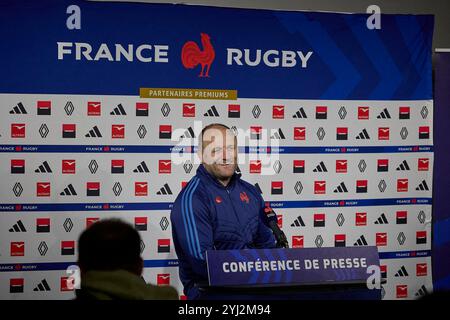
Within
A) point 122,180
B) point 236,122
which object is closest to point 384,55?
point 236,122

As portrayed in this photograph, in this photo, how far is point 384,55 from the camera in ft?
14.3

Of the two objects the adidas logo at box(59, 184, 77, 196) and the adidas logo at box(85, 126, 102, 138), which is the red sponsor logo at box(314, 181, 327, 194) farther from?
the adidas logo at box(59, 184, 77, 196)

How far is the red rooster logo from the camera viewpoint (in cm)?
409

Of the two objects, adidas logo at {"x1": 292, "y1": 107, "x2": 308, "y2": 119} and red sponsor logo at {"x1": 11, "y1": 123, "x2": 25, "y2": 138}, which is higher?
adidas logo at {"x1": 292, "y1": 107, "x2": 308, "y2": 119}

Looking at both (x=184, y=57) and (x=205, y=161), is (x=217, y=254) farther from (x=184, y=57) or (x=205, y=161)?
(x=184, y=57)

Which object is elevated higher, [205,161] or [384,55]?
[384,55]

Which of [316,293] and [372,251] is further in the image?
[372,251]

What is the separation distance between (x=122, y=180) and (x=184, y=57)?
97cm

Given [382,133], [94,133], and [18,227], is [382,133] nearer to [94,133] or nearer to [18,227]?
[94,133]

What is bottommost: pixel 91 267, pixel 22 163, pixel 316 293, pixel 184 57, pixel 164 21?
pixel 316 293

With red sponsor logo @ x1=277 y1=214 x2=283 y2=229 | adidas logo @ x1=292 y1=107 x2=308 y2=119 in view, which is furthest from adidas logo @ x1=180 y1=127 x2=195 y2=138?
red sponsor logo @ x1=277 y1=214 x2=283 y2=229

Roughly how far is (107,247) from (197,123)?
2.43m

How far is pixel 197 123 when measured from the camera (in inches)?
162

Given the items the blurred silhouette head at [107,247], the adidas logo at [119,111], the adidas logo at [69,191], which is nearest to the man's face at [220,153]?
the adidas logo at [119,111]
